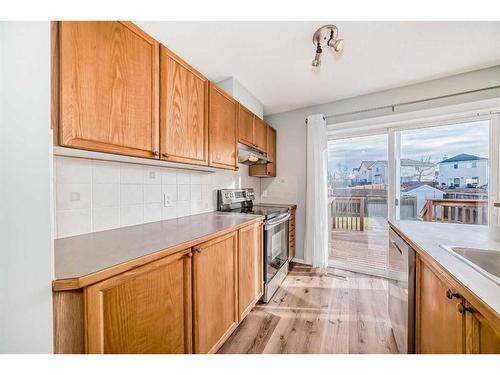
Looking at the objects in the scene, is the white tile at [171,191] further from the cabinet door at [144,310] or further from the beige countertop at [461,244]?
the beige countertop at [461,244]

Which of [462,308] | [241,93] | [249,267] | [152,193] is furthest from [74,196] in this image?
[241,93]

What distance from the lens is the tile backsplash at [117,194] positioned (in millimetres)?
1095

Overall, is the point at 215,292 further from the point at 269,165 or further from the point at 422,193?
the point at 422,193

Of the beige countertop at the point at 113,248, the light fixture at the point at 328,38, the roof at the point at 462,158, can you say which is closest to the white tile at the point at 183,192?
the beige countertop at the point at 113,248

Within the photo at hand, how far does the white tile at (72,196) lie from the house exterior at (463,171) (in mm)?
3316

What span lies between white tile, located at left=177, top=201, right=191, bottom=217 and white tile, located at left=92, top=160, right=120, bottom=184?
0.56 m

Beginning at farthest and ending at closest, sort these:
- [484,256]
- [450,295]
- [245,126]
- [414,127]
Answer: [414,127], [245,126], [484,256], [450,295]

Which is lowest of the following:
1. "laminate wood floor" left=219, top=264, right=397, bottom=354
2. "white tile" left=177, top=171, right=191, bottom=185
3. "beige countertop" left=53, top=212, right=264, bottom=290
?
"laminate wood floor" left=219, top=264, right=397, bottom=354

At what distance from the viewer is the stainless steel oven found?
195 centimetres

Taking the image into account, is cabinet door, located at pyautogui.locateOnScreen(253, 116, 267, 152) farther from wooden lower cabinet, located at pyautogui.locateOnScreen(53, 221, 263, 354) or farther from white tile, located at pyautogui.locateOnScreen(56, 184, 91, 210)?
white tile, located at pyautogui.locateOnScreen(56, 184, 91, 210)

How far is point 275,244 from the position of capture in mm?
2174

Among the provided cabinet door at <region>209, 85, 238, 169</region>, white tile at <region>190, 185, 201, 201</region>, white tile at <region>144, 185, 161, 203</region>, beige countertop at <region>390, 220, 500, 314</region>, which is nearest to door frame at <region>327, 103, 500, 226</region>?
beige countertop at <region>390, 220, 500, 314</region>

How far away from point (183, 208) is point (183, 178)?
0.28 metres

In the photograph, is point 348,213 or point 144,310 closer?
point 144,310
